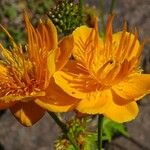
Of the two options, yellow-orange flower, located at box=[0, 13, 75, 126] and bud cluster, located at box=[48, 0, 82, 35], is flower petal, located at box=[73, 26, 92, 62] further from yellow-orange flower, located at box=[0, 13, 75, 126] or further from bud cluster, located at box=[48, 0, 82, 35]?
bud cluster, located at box=[48, 0, 82, 35]

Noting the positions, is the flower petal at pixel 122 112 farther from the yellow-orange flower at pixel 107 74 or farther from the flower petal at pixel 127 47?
the flower petal at pixel 127 47

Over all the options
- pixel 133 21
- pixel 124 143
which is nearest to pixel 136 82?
pixel 124 143

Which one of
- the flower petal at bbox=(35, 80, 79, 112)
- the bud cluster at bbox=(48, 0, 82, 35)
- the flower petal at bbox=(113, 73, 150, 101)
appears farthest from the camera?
the bud cluster at bbox=(48, 0, 82, 35)

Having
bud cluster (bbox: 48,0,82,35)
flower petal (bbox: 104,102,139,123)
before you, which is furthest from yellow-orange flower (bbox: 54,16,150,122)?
bud cluster (bbox: 48,0,82,35)

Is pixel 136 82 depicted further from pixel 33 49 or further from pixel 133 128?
pixel 133 128

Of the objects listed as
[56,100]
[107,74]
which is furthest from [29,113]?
[107,74]

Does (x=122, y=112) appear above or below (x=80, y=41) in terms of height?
below

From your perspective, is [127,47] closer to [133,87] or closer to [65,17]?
[133,87]
